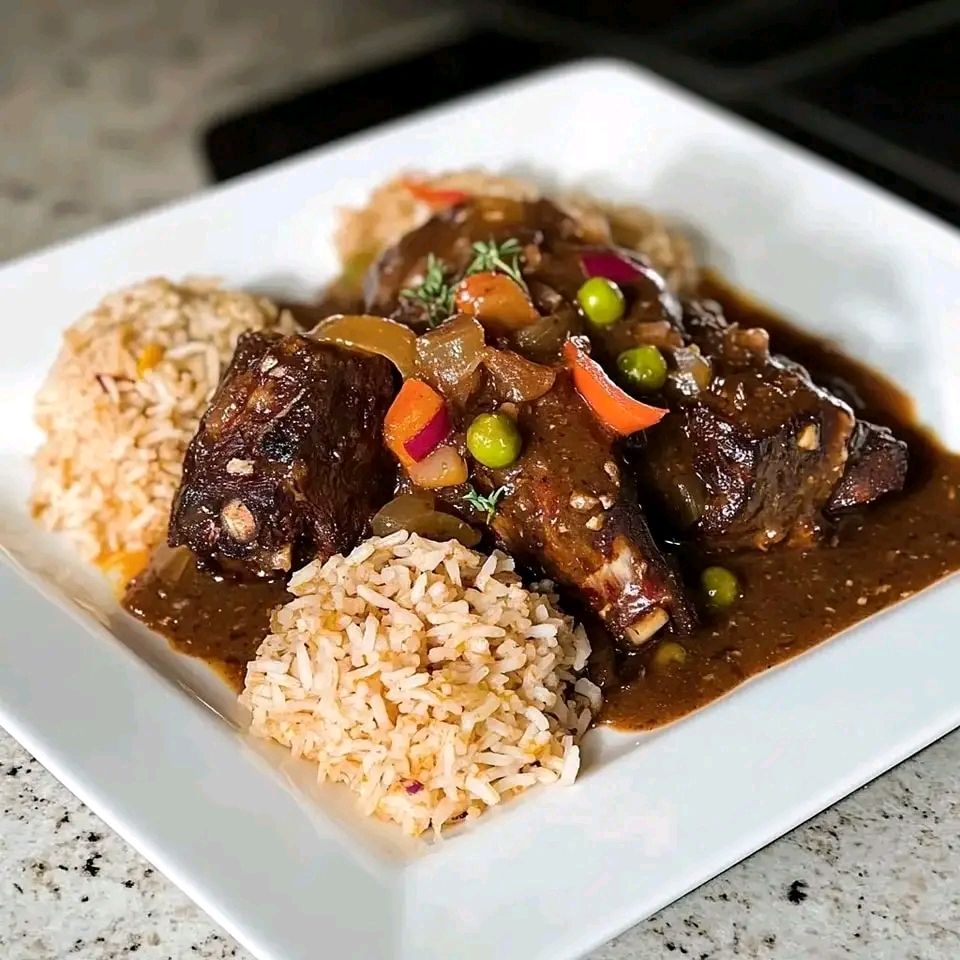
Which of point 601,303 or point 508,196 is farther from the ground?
point 601,303

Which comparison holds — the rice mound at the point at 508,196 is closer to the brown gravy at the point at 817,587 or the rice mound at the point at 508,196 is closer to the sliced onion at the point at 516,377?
the brown gravy at the point at 817,587

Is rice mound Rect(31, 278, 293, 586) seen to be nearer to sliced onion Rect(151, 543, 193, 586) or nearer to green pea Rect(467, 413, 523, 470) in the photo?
sliced onion Rect(151, 543, 193, 586)

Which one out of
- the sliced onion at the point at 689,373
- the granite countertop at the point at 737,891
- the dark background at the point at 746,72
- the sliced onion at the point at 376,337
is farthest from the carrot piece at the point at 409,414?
the dark background at the point at 746,72

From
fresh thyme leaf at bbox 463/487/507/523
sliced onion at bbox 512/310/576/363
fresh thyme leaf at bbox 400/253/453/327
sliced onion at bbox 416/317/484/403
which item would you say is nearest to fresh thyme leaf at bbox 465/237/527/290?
fresh thyme leaf at bbox 400/253/453/327

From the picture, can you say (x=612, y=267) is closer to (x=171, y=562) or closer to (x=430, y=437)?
(x=430, y=437)

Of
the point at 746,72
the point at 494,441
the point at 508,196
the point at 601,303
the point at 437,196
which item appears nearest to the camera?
the point at 494,441

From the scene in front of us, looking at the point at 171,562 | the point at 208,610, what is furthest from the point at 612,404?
the point at 171,562
